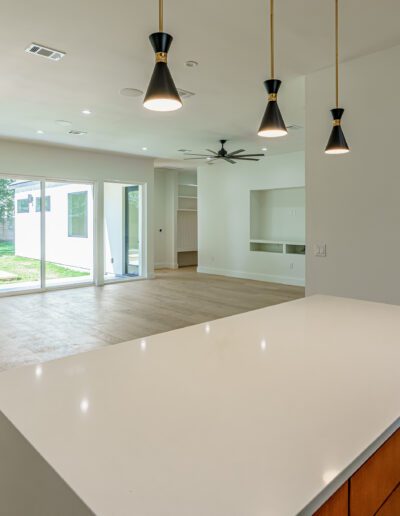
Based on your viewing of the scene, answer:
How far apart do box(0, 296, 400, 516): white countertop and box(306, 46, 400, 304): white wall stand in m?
1.98

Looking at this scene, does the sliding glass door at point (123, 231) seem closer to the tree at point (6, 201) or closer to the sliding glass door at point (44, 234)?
the sliding glass door at point (44, 234)

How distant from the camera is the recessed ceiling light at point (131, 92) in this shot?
4.42 metres

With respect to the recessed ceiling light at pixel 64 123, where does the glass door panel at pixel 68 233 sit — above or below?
below

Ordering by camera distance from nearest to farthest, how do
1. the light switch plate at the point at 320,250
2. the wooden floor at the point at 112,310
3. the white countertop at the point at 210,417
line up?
the white countertop at the point at 210,417 → the light switch plate at the point at 320,250 → the wooden floor at the point at 112,310

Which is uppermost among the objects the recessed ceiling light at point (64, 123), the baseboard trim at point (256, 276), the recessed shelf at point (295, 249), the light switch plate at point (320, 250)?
the recessed ceiling light at point (64, 123)

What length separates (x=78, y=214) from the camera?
→ 830 centimetres

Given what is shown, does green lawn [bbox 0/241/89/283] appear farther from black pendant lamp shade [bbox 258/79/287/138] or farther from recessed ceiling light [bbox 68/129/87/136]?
black pendant lamp shade [bbox 258/79/287/138]

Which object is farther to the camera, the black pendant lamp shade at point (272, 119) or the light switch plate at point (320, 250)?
the light switch plate at point (320, 250)

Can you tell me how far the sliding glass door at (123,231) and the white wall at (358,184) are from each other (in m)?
5.94

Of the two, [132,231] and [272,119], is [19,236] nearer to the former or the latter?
[132,231]

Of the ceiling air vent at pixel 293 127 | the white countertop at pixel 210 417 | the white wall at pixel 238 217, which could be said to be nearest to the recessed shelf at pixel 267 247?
the white wall at pixel 238 217

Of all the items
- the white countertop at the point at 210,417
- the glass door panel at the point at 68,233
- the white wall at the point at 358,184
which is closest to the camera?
the white countertop at the point at 210,417

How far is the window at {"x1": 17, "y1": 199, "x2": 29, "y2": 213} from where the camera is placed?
24.5ft

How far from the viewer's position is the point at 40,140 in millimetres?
7203
